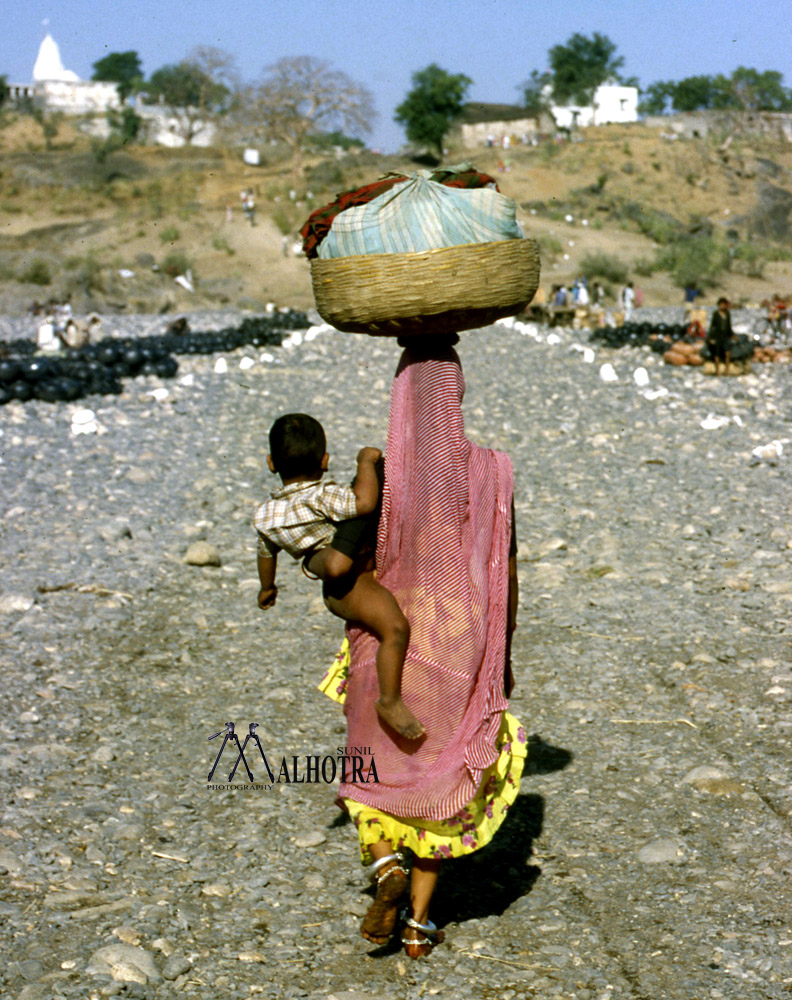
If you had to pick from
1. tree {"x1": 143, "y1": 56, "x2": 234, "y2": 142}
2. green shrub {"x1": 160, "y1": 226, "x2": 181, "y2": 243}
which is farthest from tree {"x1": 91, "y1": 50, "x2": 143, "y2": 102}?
green shrub {"x1": 160, "y1": 226, "x2": 181, "y2": 243}

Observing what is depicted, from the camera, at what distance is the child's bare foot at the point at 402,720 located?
3.05m

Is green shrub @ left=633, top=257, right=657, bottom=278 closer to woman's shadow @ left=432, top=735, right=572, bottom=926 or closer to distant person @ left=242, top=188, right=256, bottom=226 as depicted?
distant person @ left=242, top=188, right=256, bottom=226

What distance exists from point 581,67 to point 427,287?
7614 centimetres

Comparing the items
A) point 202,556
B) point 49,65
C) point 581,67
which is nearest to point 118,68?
point 49,65

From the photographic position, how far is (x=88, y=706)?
5.15m

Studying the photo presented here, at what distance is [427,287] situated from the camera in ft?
9.28

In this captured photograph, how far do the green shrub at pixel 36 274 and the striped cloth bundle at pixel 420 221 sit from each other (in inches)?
1340

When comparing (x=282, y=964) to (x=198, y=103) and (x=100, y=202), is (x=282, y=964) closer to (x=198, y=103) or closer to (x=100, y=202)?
(x=100, y=202)

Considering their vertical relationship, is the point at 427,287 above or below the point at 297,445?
above

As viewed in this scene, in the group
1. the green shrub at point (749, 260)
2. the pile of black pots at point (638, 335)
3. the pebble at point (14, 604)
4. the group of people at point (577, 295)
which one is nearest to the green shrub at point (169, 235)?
the group of people at point (577, 295)

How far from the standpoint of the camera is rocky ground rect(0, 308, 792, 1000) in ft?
10.2

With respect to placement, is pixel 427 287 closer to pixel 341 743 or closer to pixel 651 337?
pixel 341 743

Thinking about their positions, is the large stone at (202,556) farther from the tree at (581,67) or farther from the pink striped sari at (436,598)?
the tree at (581,67)

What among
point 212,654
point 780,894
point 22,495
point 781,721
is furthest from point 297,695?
point 22,495
